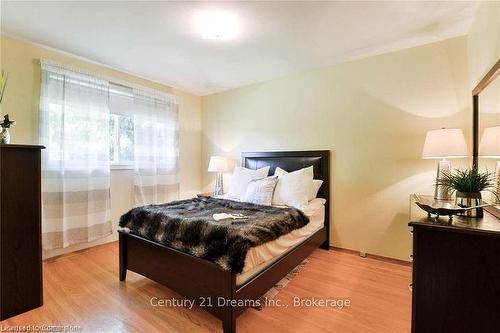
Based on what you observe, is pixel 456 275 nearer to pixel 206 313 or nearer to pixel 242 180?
pixel 206 313

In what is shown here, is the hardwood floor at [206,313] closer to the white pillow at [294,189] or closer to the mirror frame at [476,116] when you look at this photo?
the white pillow at [294,189]

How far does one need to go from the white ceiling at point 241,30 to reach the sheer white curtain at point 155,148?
636 mm

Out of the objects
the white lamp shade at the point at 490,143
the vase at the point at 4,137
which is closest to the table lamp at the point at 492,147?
the white lamp shade at the point at 490,143

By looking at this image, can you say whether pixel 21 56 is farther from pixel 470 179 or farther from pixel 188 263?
pixel 470 179

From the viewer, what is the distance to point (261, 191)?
9.37 ft

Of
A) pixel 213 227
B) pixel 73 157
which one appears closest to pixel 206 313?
pixel 213 227

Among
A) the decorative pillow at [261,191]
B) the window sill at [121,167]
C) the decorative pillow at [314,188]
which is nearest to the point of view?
the decorative pillow at [261,191]

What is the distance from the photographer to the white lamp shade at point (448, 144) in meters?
2.03

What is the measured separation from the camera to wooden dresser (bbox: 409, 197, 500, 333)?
42.2 inches

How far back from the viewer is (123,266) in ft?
7.55

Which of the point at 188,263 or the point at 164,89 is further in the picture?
the point at 164,89

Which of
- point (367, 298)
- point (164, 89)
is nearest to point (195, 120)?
point (164, 89)

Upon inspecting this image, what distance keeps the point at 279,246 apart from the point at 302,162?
5.00 feet

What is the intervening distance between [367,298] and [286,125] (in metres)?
2.33
